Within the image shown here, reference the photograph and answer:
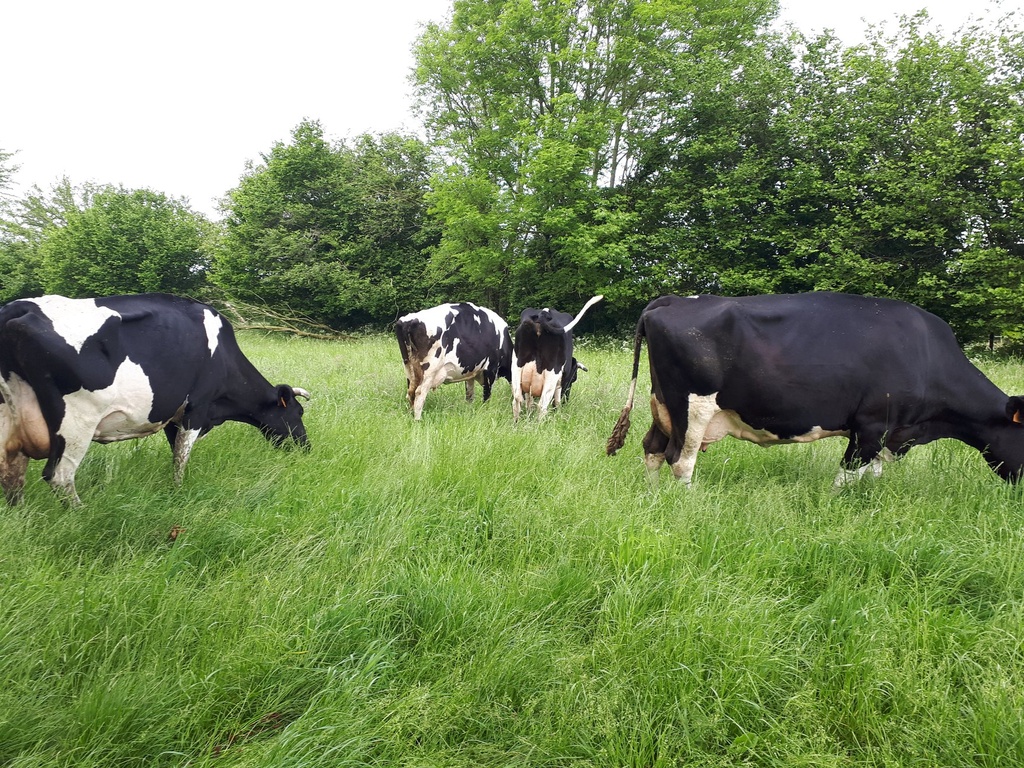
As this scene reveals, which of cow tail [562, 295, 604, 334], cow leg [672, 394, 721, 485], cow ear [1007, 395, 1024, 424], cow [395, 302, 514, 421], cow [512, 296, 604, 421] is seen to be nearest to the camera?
cow ear [1007, 395, 1024, 424]

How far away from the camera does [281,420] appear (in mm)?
5129

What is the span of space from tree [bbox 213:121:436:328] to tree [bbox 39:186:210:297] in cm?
642

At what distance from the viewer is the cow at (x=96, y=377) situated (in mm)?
3281

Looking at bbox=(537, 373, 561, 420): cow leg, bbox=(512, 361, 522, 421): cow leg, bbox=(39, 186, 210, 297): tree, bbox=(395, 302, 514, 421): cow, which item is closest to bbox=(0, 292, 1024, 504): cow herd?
bbox=(537, 373, 561, 420): cow leg

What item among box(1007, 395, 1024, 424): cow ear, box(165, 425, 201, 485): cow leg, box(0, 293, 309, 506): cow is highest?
box(0, 293, 309, 506): cow

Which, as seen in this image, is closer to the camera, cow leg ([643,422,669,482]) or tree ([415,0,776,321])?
cow leg ([643,422,669,482])

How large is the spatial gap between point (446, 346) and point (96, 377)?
4.55 metres

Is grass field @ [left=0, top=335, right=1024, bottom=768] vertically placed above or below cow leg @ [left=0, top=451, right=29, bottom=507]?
below

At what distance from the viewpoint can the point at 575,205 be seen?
1859 centimetres

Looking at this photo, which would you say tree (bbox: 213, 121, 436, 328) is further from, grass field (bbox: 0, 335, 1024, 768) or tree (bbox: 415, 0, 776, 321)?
grass field (bbox: 0, 335, 1024, 768)

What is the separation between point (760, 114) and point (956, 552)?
18789 mm

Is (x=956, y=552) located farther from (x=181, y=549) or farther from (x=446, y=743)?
(x=181, y=549)

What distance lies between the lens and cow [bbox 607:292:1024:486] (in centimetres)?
425

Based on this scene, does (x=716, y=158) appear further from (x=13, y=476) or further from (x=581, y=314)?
(x=13, y=476)
